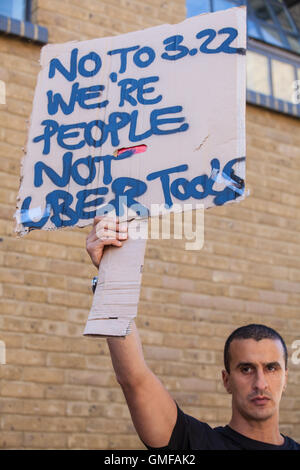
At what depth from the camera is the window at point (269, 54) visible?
285 inches

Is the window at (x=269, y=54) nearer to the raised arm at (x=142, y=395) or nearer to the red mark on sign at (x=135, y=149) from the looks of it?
the red mark on sign at (x=135, y=149)

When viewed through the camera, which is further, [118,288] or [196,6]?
[196,6]

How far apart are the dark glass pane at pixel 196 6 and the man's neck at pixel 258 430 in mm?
5093

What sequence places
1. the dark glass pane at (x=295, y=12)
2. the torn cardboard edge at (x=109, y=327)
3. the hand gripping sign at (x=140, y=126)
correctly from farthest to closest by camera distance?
the dark glass pane at (x=295, y=12) < the hand gripping sign at (x=140, y=126) < the torn cardboard edge at (x=109, y=327)

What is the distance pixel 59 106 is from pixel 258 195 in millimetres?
4056

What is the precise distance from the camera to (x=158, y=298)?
6090 mm

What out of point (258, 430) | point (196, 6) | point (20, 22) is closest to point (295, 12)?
point (196, 6)

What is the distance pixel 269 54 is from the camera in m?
7.55

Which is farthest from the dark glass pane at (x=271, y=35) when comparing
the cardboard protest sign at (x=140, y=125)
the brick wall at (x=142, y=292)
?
the cardboard protest sign at (x=140, y=125)

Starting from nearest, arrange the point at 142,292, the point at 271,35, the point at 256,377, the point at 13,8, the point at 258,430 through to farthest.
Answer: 1. the point at 258,430
2. the point at 256,377
3. the point at 142,292
4. the point at 13,8
5. the point at 271,35

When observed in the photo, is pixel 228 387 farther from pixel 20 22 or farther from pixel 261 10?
pixel 261 10

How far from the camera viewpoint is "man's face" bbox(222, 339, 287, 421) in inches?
113

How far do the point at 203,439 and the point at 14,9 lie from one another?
4588 millimetres

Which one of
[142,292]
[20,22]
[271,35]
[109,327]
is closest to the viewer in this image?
[109,327]
